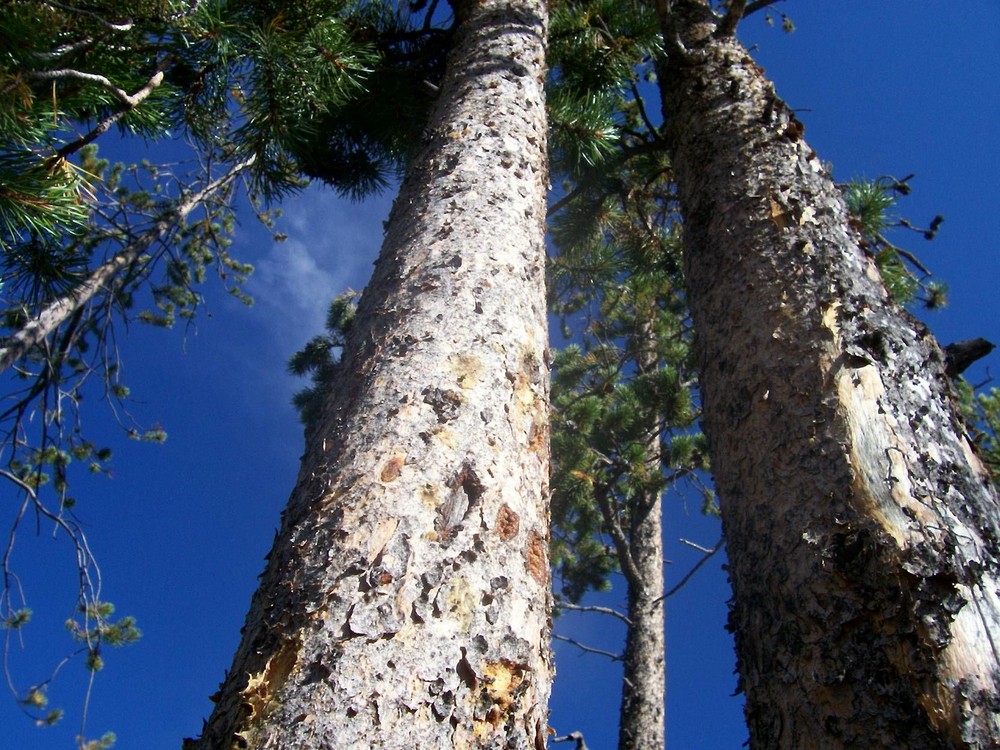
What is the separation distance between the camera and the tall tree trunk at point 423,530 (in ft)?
3.38

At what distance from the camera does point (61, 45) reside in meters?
Answer: 2.71

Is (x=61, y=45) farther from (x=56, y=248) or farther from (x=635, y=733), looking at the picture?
(x=635, y=733)

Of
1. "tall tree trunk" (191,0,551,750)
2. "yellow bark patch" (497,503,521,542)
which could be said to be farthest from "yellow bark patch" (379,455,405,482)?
"yellow bark patch" (497,503,521,542)

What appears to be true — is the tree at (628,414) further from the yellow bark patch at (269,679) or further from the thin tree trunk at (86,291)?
the yellow bark patch at (269,679)

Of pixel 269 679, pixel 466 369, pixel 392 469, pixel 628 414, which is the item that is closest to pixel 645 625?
pixel 628 414

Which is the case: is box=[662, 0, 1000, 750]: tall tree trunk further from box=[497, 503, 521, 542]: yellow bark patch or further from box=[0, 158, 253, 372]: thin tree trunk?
box=[0, 158, 253, 372]: thin tree trunk

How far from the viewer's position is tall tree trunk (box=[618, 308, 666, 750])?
5941 mm

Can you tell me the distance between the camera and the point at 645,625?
653cm

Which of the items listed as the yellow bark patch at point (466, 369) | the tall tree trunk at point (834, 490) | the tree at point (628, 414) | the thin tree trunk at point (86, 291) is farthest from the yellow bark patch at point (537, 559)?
the tree at point (628, 414)

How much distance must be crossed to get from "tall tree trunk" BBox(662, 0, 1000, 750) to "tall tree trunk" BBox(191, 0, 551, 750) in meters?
0.66

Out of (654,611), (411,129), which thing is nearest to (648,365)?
(654,611)

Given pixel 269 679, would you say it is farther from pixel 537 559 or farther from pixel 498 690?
pixel 537 559

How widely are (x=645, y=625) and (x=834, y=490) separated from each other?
207 inches

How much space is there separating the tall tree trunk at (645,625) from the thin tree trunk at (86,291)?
415 cm
